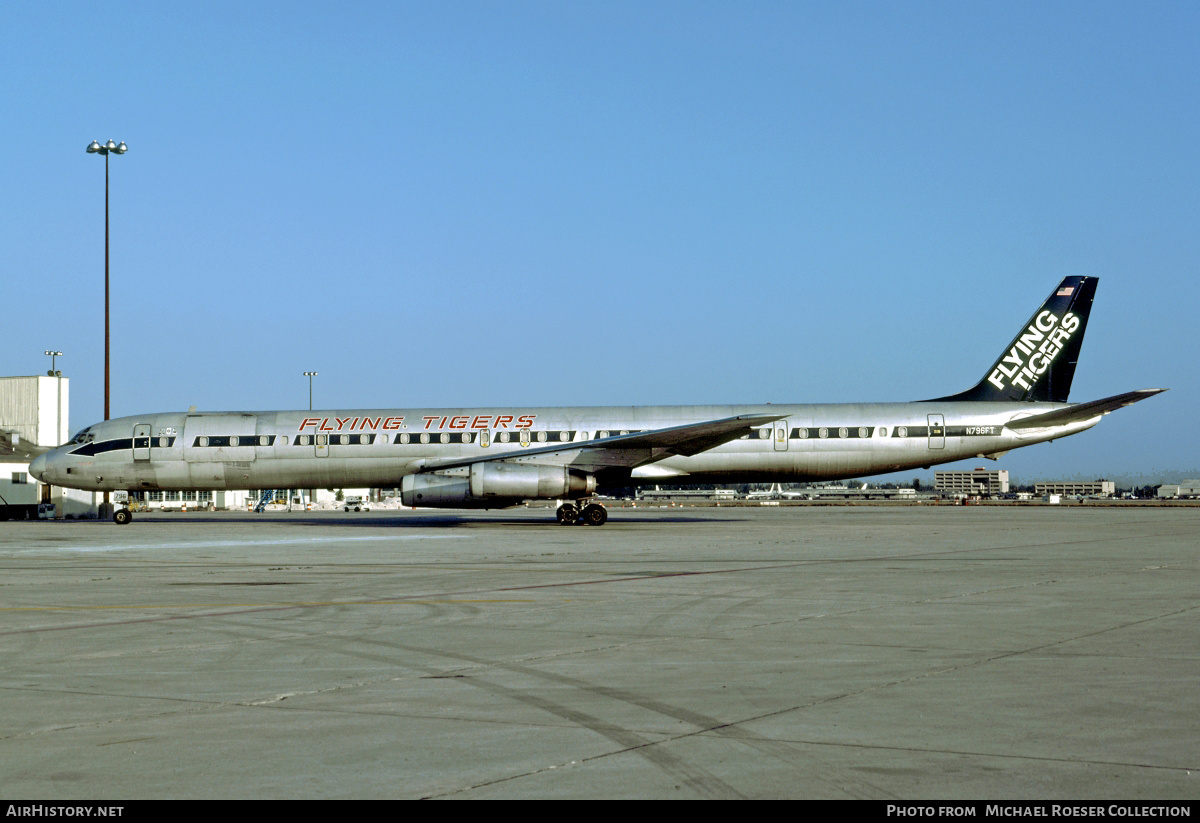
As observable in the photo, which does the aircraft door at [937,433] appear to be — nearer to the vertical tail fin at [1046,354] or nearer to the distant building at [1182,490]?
the vertical tail fin at [1046,354]

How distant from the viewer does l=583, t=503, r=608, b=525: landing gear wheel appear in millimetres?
32281

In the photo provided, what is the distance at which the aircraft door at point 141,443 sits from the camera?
3309 centimetres

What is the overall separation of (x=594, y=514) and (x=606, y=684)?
83.0 feet

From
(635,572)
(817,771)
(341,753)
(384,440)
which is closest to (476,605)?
(635,572)

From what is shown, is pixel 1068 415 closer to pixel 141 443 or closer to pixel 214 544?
pixel 214 544

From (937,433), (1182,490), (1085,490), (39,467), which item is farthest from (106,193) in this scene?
(1085,490)

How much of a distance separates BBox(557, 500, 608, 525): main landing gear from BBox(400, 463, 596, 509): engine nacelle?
1.32 meters

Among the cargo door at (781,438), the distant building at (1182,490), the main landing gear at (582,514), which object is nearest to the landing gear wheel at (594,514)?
the main landing gear at (582,514)

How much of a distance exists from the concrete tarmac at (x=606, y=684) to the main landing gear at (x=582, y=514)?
16457mm

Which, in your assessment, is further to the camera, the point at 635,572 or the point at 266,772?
the point at 635,572

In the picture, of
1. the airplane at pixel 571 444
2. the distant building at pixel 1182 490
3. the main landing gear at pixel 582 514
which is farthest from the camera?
the distant building at pixel 1182 490

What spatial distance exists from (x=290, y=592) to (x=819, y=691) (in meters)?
8.27

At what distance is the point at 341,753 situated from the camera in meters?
5.29
